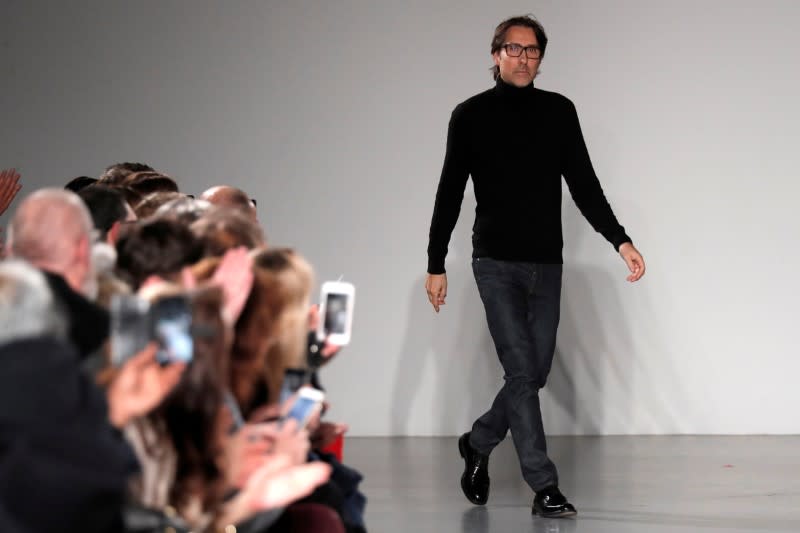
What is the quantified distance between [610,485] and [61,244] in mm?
3019

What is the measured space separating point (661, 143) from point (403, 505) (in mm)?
2393

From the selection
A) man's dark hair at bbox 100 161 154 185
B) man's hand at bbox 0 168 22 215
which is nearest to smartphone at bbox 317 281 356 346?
man's dark hair at bbox 100 161 154 185

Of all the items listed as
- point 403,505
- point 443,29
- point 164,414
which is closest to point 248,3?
point 443,29

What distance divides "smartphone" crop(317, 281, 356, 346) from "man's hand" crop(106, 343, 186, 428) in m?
0.76

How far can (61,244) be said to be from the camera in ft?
5.87

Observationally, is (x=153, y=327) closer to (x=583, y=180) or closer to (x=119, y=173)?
(x=119, y=173)

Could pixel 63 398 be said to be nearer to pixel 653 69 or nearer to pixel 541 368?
pixel 541 368

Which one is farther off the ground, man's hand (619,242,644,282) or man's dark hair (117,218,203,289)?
man's dark hair (117,218,203,289)

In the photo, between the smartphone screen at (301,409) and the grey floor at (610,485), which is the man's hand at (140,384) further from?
the grey floor at (610,485)

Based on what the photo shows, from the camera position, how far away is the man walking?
405cm

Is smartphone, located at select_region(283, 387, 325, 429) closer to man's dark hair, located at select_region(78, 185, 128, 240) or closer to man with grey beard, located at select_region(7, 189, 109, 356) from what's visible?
man with grey beard, located at select_region(7, 189, 109, 356)

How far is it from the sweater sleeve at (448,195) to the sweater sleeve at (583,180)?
12.6 inches

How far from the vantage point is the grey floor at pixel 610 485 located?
3799mm

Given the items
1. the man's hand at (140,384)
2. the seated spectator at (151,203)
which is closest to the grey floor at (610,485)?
the seated spectator at (151,203)
